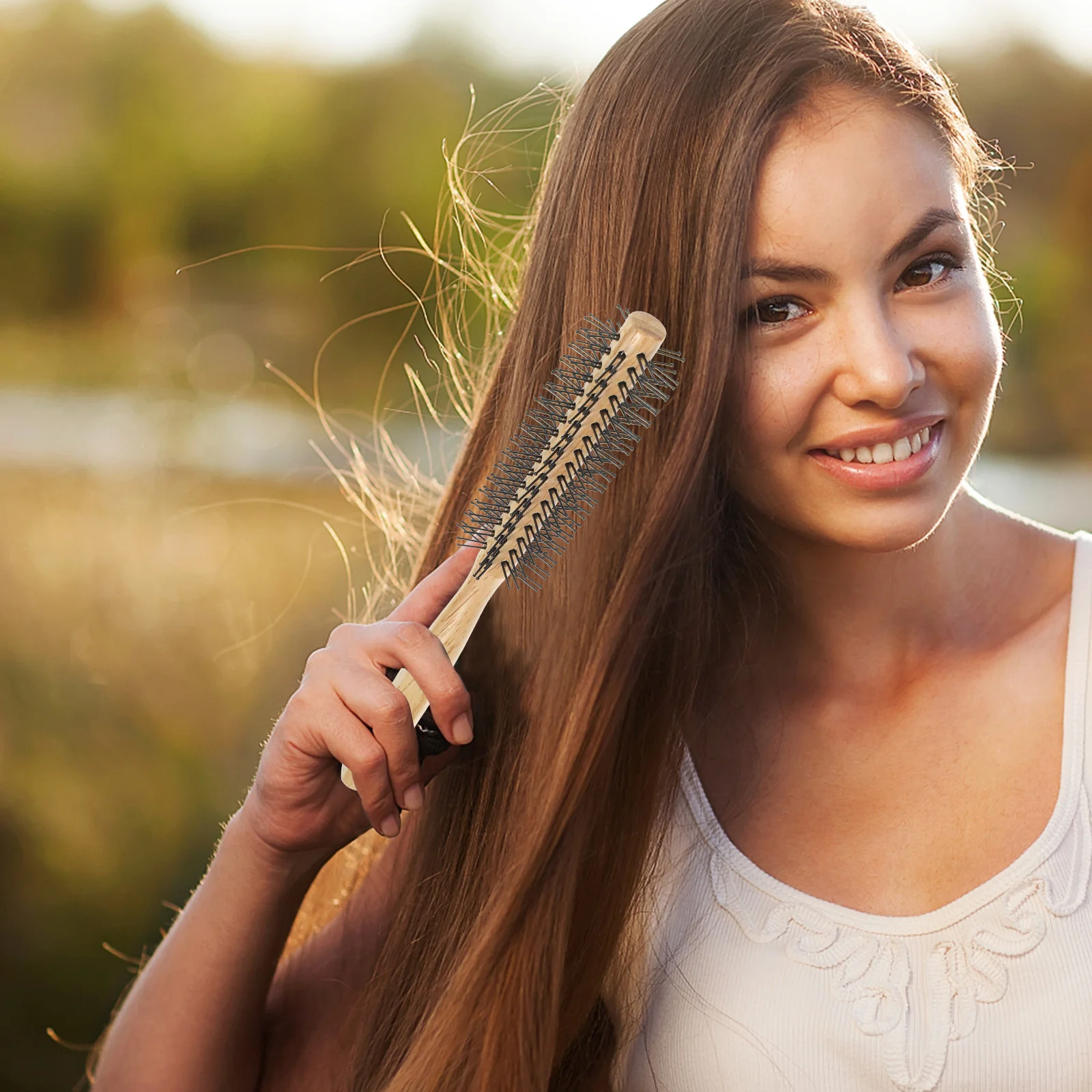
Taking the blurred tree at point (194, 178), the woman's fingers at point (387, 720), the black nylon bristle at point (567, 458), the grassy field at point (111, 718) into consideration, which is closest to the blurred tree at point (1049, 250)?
the blurred tree at point (194, 178)

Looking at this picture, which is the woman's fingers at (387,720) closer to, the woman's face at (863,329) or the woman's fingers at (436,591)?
the woman's fingers at (436,591)

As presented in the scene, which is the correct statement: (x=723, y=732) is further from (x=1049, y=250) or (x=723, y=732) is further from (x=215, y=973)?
(x=1049, y=250)

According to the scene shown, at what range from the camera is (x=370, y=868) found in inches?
48.9

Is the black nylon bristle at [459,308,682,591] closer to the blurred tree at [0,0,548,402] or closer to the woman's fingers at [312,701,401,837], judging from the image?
the woman's fingers at [312,701,401,837]

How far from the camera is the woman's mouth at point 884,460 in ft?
3.28

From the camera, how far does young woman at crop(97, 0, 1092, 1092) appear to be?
98 centimetres

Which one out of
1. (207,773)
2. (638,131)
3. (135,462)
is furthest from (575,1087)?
(135,462)

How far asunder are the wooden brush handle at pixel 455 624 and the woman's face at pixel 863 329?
24 cm

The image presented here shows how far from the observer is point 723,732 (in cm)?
123

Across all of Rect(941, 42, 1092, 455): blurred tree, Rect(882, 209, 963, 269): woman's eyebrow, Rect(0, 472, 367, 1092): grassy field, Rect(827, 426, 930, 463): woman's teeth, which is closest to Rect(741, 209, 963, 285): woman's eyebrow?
Rect(882, 209, 963, 269): woman's eyebrow

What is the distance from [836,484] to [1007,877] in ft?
1.13

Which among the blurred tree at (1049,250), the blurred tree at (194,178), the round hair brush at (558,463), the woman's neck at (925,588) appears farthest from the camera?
the blurred tree at (1049,250)

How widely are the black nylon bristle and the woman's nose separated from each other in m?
0.12

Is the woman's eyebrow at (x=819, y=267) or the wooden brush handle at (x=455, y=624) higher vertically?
the woman's eyebrow at (x=819, y=267)
